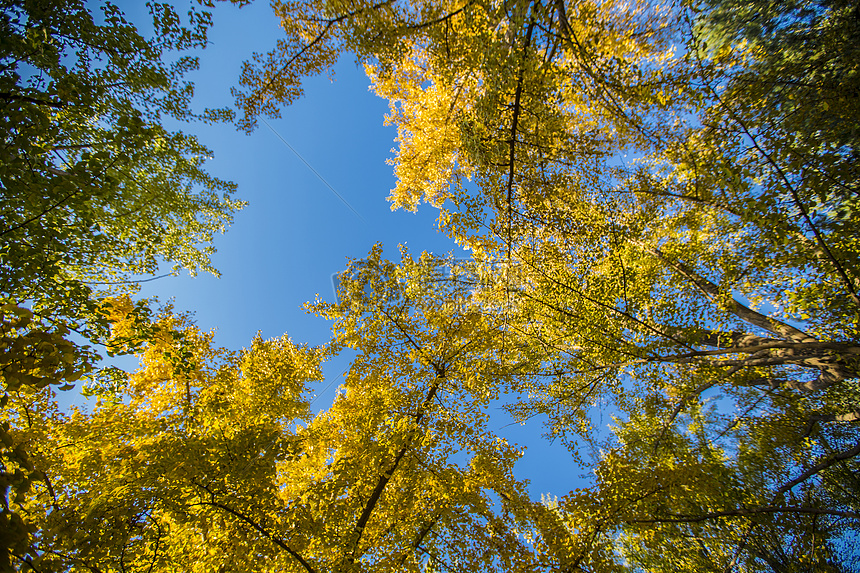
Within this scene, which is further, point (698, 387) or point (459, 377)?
point (698, 387)

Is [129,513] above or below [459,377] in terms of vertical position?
below

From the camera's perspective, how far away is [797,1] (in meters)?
3.21

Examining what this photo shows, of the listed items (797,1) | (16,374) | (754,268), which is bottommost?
(16,374)

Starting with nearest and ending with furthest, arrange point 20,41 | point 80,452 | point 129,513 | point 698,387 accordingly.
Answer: point 20,41, point 129,513, point 80,452, point 698,387

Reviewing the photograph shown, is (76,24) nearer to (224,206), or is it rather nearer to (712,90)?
(224,206)

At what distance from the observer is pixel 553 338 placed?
17.5 ft

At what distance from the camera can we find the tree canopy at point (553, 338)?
3.29 meters

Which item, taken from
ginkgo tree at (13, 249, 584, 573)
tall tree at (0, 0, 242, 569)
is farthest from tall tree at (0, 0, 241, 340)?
ginkgo tree at (13, 249, 584, 573)

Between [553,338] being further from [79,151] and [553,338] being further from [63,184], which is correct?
[79,151]

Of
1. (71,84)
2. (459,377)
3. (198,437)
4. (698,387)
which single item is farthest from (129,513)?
→ (698,387)

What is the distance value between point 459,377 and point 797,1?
19.4ft

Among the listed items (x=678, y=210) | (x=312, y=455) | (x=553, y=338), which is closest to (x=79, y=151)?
(x=312, y=455)

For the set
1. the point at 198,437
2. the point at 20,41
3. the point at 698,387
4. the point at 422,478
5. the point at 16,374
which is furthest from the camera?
the point at 698,387

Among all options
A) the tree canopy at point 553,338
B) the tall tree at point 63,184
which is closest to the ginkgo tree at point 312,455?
the tree canopy at point 553,338
